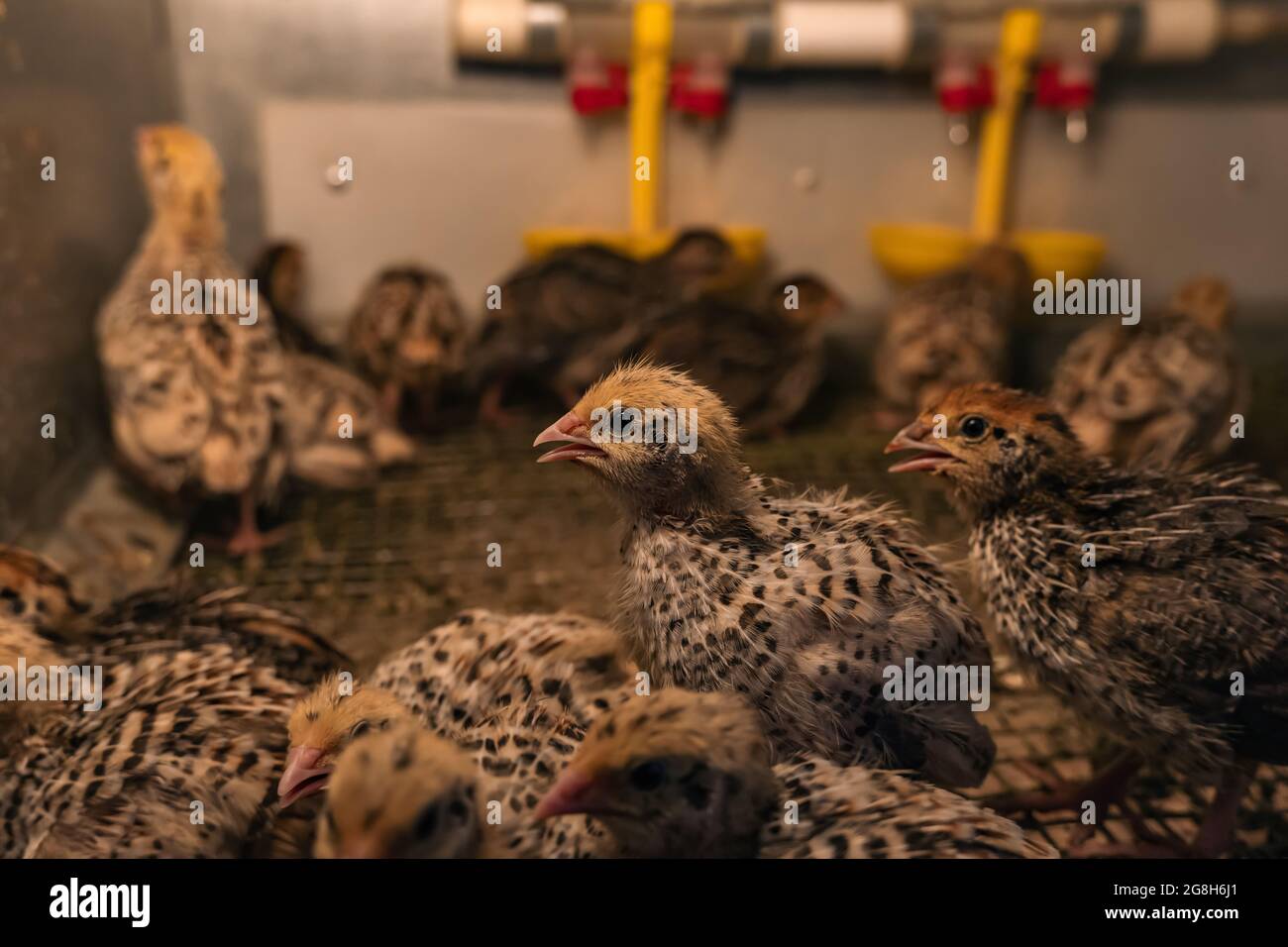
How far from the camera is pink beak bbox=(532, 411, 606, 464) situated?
1.46 meters

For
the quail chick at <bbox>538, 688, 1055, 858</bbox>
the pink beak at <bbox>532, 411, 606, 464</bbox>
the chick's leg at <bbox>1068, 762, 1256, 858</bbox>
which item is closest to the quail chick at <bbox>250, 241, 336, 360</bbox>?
the pink beak at <bbox>532, 411, 606, 464</bbox>

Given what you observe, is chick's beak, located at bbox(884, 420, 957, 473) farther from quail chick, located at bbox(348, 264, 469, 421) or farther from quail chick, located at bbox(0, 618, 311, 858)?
quail chick, located at bbox(348, 264, 469, 421)

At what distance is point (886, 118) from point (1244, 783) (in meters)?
2.36

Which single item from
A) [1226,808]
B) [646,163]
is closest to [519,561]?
[646,163]

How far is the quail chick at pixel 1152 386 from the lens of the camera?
2732mm

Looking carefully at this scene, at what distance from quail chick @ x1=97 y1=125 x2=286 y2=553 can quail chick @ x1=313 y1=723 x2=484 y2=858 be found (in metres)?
1.74

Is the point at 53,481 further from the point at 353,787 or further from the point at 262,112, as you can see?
the point at 353,787

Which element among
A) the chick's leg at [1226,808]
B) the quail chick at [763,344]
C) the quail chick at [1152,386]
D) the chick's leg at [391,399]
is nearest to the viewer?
the chick's leg at [1226,808]

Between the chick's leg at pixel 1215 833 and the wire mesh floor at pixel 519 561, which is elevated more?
the wire mesh floor at pixel 519 561

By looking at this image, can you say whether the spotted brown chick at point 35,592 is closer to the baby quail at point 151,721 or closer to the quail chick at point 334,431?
the baby quail at point 151,721

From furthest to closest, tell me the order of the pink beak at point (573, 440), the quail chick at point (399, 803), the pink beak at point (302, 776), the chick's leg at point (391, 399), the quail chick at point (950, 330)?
1. the chick's leg at point (391, 399)
2. the quail chick at point (950, 330)
3. the pink beak at point (573, 440)
4. the pink beak at point (302, 776)
5. the quail chick at point (399, 803)

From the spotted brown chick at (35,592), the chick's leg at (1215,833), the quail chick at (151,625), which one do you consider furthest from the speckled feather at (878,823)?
the spotted brown chick at (35,592)

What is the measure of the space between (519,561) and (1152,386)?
1617 mm

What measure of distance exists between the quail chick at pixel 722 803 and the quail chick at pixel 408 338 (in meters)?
2.33
